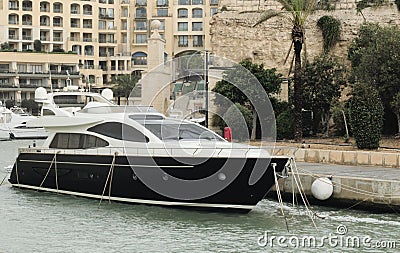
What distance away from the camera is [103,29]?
331 ft

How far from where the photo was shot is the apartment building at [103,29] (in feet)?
312

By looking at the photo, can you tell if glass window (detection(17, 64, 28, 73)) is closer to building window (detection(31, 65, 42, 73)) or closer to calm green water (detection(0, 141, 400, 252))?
building window (detection(31, 65, 42, 73))

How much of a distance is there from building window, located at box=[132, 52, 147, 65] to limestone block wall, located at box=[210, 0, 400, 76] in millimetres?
54370

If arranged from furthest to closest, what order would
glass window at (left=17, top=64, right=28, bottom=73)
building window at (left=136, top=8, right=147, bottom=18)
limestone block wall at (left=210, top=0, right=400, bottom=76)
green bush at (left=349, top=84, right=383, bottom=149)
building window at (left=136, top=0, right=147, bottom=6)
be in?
building window at (left=136, top=0, right=147, bottom=6) < building window at (left=136, top=8, right=147, bottom=18) < glass window at (left=17, top=64, right=28, bottom=73) < limestone block wall at (left=210, top=0, right=400, bottom=76) < green bush at (left=349, top=84, right=383, bottom=149)

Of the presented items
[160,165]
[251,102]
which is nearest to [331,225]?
[160,165]

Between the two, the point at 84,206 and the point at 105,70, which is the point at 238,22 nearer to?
the point at 84,206

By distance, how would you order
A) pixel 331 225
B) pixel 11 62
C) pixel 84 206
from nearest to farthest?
pixel 331 225 < pixel 84 206 < pixel 11 62

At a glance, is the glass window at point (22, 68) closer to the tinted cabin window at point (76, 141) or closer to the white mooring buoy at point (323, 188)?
the tinted cabin window at point (76, 141)

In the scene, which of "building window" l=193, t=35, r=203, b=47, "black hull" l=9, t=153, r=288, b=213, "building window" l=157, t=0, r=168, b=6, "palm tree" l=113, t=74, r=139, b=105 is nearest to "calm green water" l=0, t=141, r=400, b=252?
"black hull" l=9, t=153, r=288, b=213

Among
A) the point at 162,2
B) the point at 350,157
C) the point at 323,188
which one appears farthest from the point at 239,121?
the point at 162,2

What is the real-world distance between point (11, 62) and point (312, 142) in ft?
212

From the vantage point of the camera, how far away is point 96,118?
21078 mm

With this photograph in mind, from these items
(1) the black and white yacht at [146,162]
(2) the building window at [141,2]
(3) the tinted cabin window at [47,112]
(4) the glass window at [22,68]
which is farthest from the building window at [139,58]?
(1) the black and white yacht at [146,162]

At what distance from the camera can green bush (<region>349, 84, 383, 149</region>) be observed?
2623 centimetres
